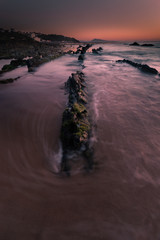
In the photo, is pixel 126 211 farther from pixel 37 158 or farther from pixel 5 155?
pixel 5 155

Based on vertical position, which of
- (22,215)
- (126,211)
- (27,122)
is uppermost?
(27,122)

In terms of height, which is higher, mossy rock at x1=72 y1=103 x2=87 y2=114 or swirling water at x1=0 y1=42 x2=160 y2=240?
mossy rock at x1=72 y1=103 x2=87 y2=114

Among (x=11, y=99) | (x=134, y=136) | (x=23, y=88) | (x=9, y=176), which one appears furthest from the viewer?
(x=23, y=88)

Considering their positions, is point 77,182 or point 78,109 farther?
point 78,109

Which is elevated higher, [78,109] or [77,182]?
[78,109]

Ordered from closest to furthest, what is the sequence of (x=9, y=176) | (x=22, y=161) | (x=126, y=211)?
(x=126, y=211) < (x=9, y=176) < (x=22, y=161)

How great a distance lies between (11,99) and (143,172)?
6943 mm

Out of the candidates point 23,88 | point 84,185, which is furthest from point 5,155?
point 23,88

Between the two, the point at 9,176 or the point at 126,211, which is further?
the point at 9,176

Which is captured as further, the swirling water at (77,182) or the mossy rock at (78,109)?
the mossy rock at (78,109)

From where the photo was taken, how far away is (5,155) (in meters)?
3.64

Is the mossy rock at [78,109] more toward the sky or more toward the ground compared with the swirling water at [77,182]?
more toward the sky

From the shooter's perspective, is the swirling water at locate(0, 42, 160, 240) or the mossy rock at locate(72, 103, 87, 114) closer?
the swirling water at locate(0, 42, 160, 240)

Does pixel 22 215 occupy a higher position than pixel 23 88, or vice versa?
pixel 23 88
